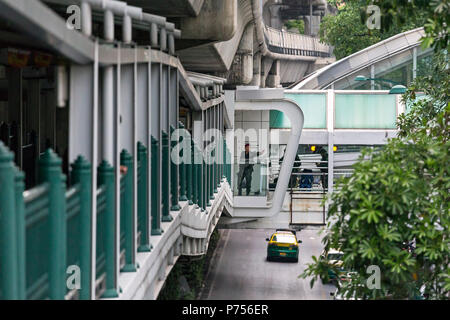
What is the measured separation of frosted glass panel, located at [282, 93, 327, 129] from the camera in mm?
33438

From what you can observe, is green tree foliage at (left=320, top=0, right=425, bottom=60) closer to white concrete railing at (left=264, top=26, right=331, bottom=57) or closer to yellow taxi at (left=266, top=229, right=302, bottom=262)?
white concrete railing at (left=264, top=26, right=331, bottom=57)

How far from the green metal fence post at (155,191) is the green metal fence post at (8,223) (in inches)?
205

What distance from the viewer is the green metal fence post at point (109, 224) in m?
6.86

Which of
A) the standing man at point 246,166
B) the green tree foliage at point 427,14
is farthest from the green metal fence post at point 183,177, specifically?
the standing man at point 246,166

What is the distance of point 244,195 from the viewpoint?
25.8 metres

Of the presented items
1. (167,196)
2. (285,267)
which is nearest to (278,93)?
(285,267)

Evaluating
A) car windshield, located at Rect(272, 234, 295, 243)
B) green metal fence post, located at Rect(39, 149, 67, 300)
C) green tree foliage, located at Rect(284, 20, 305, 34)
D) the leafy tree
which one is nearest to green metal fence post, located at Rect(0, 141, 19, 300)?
green metal fence post, located at Rect(39, 149, 67, 300)

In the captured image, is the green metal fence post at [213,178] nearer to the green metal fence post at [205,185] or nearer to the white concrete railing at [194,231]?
the green metal fence post at [205,185]

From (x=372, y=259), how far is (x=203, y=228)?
5.47 meters

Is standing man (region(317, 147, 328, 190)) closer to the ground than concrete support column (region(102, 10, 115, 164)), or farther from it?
closer to the ground

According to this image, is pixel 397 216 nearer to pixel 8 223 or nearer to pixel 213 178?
pixel 8 223

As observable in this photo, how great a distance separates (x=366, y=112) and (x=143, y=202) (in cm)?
2530

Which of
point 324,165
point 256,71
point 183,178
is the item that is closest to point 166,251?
point 183,178

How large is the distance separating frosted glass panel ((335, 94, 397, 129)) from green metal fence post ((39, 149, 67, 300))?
2849 centimetres
